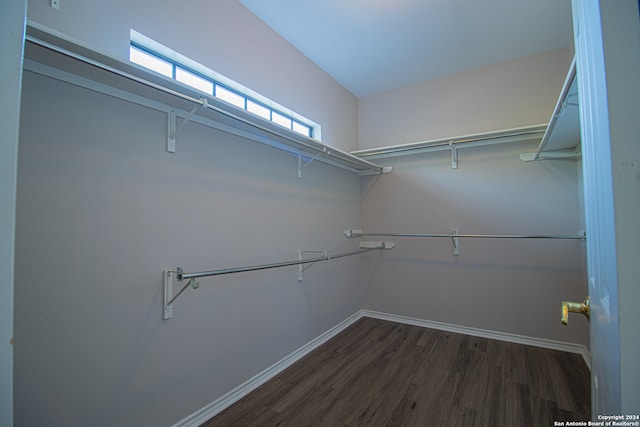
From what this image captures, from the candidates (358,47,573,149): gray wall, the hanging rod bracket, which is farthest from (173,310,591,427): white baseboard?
(358,47,573,149): gray wall

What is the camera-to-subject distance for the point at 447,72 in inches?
120

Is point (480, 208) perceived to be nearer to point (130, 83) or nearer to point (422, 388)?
point (422, 388)

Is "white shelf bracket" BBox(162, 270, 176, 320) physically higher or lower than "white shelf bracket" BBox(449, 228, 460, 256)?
lower

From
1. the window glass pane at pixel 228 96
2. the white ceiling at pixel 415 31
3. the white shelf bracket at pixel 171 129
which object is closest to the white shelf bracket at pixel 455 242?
the white ceiling at pixel 415 31

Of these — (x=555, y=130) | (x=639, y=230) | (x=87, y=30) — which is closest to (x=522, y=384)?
(x=555, y=130)

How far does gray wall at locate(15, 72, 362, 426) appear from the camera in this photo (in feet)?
3.66

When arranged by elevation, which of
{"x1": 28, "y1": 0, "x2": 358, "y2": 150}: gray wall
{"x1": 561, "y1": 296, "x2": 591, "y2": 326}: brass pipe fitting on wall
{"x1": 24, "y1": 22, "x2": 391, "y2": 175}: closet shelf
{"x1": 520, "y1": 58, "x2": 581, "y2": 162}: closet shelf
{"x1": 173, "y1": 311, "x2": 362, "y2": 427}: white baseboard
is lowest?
{"x1": 173, "y1": 311, "x2": 362, "y2": 427}: white baseboard

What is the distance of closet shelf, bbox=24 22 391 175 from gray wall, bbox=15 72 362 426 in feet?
0.17

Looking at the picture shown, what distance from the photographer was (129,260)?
1.37m

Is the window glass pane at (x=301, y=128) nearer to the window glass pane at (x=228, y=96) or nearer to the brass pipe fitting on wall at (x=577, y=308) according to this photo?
the window glass pane at (x=228, y=96)

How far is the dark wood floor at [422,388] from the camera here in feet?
5.58

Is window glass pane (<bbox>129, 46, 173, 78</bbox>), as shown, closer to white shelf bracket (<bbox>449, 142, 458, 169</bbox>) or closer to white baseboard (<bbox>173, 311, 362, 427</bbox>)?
white baseboard (<bbox>173, 311, 362, 427</bbox>)

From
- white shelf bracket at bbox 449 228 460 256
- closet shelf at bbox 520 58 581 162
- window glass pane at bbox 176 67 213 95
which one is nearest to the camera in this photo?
closet shelf at bbox 520 58 581 162

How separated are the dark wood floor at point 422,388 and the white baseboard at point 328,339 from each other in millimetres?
53
